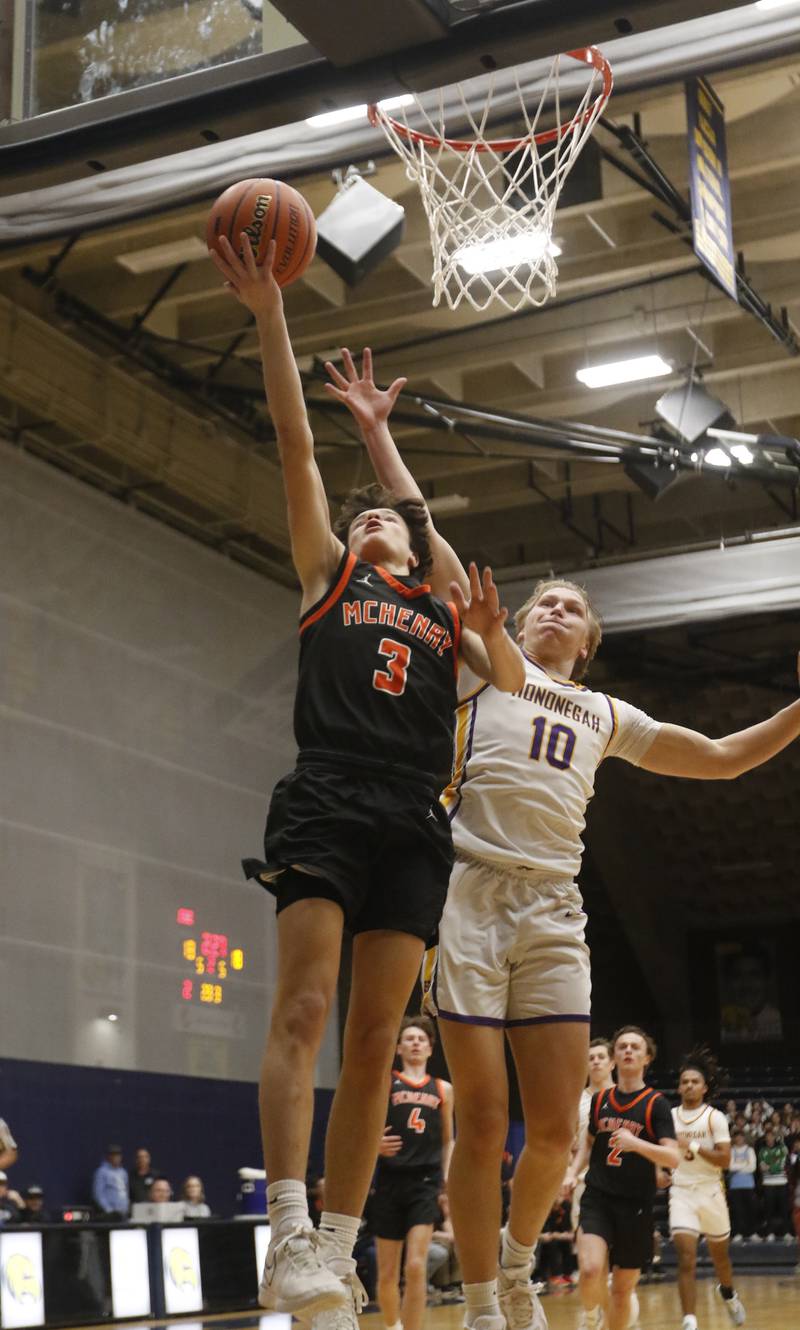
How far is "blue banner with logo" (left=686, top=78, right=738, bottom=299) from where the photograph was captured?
9.95 meters

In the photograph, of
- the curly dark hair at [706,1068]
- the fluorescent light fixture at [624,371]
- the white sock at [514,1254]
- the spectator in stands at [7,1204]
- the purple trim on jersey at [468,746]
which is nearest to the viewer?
the white sock at [514,1254]

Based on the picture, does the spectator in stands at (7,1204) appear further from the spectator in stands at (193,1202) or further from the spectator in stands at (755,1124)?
the spectator in stands at (755,1124)

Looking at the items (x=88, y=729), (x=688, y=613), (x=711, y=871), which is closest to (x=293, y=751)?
(x=88, y=729)

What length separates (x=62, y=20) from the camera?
20.4ft

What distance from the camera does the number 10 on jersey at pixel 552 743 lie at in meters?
4.59

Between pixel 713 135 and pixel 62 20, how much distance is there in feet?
18.6

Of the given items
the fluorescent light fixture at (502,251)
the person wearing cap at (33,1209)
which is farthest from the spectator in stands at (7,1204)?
the fluorescent light fixture at (502,251)

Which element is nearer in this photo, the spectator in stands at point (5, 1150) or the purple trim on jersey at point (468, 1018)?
the purple trim on jersey at point (468, 1018)

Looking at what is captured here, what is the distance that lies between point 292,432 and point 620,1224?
19.7 feet

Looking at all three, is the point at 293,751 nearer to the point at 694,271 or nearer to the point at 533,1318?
the point at 694,271

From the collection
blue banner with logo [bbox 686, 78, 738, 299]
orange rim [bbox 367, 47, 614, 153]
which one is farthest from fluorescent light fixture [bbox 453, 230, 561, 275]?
blue banner with logo [bbox 686, 78, 738, 299]

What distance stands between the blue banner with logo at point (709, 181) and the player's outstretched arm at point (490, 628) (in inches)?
255

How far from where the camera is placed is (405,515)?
4.36 meters

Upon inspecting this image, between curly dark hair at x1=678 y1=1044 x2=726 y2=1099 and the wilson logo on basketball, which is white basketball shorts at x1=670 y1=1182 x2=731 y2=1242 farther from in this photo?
the wilson logo on basketball
